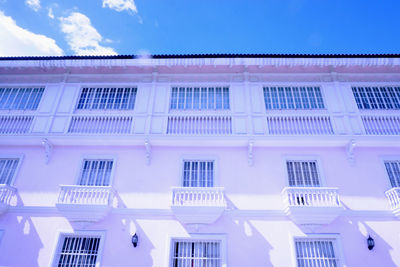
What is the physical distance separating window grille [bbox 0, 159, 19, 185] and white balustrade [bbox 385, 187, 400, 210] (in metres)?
15.8

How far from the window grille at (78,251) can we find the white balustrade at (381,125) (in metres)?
12.5

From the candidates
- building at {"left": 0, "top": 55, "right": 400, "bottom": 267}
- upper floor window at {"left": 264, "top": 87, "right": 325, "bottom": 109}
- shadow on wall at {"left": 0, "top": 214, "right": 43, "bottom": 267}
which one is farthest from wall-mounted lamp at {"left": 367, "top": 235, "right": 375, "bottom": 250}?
shadow on wall at {"left": 0, "top": 214, "right": 43, "bottom": 267}

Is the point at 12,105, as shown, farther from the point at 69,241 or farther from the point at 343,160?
the point at 343,160

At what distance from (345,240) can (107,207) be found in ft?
29.5

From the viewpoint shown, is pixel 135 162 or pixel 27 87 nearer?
pixel 135 162

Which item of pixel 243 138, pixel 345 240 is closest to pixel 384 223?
pixel 345 240

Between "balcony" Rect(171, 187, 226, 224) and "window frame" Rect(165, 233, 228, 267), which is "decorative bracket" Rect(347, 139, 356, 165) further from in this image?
"window frame" Rect(165, 233, 228, 267)

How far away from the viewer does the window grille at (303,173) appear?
412 inches

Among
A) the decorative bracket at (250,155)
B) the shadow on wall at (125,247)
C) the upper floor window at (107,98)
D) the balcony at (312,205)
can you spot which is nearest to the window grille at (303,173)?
the balcony at (312,205)

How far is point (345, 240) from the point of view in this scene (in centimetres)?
909

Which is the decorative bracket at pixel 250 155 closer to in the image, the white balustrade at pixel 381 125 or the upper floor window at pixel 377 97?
the white balustrade at pixel 381 125

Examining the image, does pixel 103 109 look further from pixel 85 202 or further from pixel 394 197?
pixel 394 197

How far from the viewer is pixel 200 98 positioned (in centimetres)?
1249

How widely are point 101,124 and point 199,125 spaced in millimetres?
4692
